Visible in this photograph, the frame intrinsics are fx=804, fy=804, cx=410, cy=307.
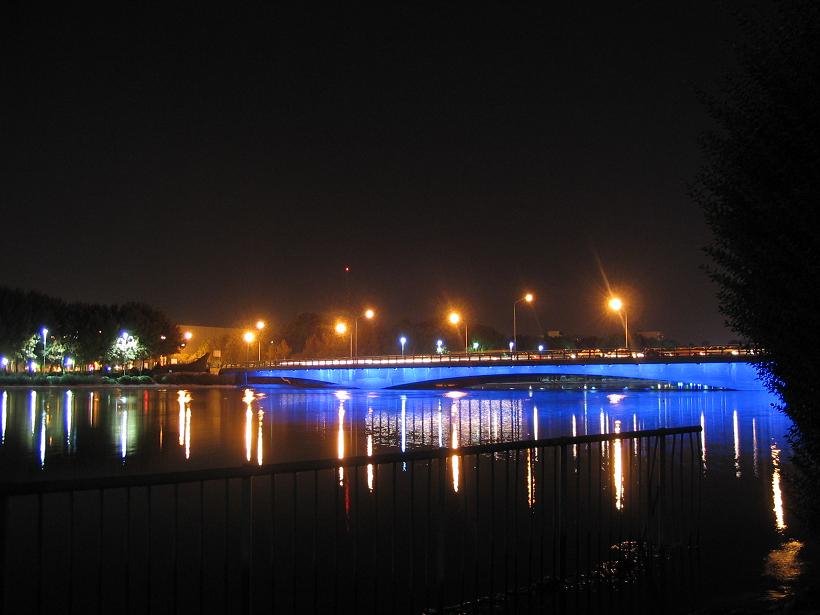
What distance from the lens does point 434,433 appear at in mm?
30328

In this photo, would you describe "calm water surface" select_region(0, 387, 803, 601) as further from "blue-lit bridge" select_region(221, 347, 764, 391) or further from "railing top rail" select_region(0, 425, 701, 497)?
"blue-lit bridge" select_region(221, 347, 764, 391)

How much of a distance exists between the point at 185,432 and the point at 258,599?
2256 cm

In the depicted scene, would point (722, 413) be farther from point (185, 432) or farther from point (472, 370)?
point (472, 370)

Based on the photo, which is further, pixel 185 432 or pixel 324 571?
pixel 185 432

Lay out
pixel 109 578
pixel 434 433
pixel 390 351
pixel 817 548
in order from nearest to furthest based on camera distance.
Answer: pixel 109 578, pixel 817 548, pixel 434 433, pixel 390 351

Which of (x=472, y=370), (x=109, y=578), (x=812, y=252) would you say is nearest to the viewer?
(x=812, y=252)

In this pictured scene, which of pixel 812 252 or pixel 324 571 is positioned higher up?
pixel 812 252

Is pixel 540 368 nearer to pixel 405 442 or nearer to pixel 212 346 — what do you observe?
pixel 405 442

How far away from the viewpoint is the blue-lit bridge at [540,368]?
74375mm

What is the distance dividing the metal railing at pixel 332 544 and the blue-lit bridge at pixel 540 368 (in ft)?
198

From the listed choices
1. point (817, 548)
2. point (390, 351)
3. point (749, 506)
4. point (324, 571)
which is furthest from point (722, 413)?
point (390, 351)

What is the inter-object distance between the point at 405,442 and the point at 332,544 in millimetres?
15091

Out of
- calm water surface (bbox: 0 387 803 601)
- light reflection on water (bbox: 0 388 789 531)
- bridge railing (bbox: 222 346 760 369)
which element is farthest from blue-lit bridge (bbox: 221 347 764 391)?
light reflection on water (bbox: 0 388 789 531)

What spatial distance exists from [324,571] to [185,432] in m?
21.6
